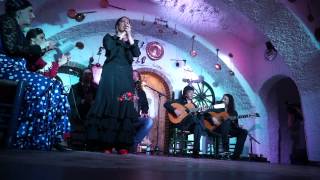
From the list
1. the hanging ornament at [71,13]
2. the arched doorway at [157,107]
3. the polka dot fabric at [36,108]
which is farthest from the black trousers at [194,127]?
the polka dot fabric at [36,108]

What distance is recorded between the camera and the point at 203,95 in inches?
317

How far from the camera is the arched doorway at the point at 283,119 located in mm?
7211

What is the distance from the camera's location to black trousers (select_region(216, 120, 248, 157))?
224 inches

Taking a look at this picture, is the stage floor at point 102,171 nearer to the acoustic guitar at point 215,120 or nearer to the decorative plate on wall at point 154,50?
the acoustic guitar at point 215,120

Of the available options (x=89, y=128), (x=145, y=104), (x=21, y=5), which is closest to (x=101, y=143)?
(x=89, y=128)

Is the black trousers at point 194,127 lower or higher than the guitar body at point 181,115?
lower

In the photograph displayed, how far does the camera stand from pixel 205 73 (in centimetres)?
816

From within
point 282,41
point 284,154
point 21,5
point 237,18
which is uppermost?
point 237,18

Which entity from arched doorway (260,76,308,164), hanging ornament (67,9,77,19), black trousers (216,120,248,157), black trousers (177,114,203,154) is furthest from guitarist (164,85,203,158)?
hanging ornament (67,9,77,19)

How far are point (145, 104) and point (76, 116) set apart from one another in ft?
4.74

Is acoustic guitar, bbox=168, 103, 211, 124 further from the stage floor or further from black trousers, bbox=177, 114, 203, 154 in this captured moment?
the stage floor

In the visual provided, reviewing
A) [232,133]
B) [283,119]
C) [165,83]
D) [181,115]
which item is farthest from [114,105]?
[283,119]

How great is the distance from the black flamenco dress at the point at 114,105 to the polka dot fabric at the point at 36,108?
0.69 m

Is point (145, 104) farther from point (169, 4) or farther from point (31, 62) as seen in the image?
point (31, 62)
